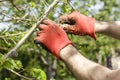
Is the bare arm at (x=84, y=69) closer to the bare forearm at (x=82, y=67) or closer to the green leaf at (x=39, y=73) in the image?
the bare forearm at (x=82, y=67)

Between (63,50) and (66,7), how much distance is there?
917mm

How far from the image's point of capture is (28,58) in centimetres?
1260

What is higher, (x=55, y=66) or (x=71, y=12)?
(x=71, y=12)

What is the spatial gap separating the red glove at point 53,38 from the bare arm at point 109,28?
0.77m

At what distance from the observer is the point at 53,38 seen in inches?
90.7

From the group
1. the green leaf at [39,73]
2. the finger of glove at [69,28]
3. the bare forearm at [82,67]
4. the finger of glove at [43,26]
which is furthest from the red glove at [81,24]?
the bare forearm at [82,67]

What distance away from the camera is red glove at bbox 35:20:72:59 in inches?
87.2

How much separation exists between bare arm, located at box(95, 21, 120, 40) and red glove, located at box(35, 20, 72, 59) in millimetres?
771

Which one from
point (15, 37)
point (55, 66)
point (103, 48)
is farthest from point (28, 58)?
point (15, 37)

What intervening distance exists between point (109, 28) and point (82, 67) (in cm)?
108

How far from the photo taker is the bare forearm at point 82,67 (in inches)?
79.6

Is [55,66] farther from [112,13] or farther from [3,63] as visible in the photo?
[3,63]

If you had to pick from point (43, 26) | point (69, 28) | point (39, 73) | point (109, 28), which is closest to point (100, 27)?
point (109, 28)

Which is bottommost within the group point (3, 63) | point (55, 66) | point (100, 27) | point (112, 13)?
point (55, 66)
